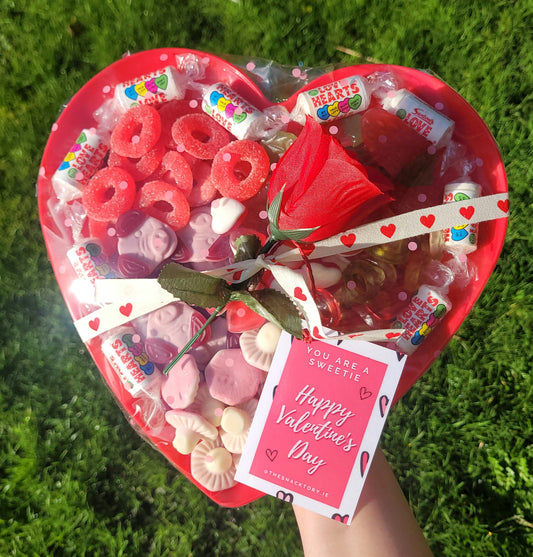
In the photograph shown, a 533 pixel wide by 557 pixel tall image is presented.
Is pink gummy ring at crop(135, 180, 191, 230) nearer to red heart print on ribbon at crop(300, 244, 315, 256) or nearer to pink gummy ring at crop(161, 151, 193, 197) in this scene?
pink gummy ring at crop(161, 151, 193, 197)

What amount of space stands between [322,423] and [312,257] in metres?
0.44

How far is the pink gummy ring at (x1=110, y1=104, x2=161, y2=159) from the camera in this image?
1568mm

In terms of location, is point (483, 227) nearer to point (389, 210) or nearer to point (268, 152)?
point (389, 210)

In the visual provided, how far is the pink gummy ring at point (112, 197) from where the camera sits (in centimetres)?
155

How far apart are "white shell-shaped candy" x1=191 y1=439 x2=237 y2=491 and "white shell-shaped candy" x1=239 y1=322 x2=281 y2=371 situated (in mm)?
289

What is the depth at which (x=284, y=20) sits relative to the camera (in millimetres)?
2408

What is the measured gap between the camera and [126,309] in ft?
4.82

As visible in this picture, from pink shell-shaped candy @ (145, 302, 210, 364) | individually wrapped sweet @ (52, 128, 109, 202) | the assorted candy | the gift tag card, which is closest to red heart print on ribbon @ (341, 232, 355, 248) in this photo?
the assorted candy

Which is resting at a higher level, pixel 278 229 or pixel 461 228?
pixel 278 229

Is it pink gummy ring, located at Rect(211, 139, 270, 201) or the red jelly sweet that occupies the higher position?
the red jelly sweet

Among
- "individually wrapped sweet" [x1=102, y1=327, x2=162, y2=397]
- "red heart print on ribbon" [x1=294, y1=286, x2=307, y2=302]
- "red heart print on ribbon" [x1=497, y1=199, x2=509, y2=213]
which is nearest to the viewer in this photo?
"red heart print on ribbon" [x1=294, y1=286, x2=307, y2=302]

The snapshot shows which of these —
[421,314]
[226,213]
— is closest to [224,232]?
[226,213]

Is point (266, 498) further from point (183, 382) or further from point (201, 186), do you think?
point (201, 186)

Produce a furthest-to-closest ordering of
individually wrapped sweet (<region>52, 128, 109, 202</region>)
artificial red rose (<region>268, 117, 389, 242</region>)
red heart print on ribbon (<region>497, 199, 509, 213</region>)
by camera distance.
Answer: individually wrapped sweet (<region>52, 128, 109, 202</region>) → red heart print on ribbon (<region>497, 199, 509, 213</region>) → artificial red rose (<region>268, 117, 389, 242</region>)
